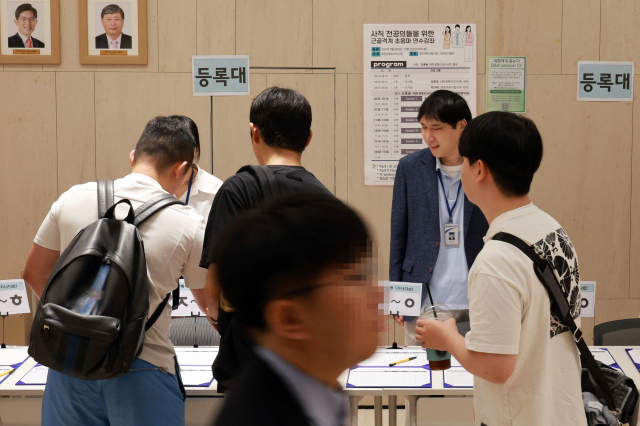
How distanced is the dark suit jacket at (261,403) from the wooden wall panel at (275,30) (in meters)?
3.55

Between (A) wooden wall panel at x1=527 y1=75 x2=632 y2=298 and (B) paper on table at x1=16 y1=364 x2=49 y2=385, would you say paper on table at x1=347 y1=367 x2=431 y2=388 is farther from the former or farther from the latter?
(A) wooden wall panel at x1=527 y1=75 x2=632 y2=298

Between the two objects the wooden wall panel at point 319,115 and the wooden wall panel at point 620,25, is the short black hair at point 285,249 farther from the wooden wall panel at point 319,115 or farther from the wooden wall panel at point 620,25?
the wooden wall panel at point 620,25

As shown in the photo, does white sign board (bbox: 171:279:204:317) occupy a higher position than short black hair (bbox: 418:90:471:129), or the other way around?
short black hair (bbox: 418:90:471:129)

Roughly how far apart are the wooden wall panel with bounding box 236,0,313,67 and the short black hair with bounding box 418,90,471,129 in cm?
127

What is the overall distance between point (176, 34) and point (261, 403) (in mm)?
3732

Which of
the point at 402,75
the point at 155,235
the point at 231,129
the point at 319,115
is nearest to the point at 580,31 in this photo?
the point at 402,75

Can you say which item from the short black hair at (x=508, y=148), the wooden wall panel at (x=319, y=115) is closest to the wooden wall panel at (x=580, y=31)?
the wooden wall panel at (x=319, y=115)

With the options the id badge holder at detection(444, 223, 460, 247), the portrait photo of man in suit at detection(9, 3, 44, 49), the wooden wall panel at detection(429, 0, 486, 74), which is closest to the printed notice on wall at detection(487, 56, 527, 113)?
the wooden wall panel at detection(429, 0, 486, 74)

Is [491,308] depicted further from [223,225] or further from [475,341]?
[223,225]

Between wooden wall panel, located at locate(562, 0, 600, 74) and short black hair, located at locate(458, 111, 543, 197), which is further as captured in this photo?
wooden wall panel, located at locate(562, 0, 600, 74)

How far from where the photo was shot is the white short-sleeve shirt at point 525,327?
4.16 ft

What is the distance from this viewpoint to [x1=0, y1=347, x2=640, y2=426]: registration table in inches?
90.9

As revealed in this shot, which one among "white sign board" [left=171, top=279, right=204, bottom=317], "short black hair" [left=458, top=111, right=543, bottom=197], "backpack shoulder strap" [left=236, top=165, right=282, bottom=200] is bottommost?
"white sign board" [left=171, top=279, right=204, bottom=317]

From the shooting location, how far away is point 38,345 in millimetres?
1552
